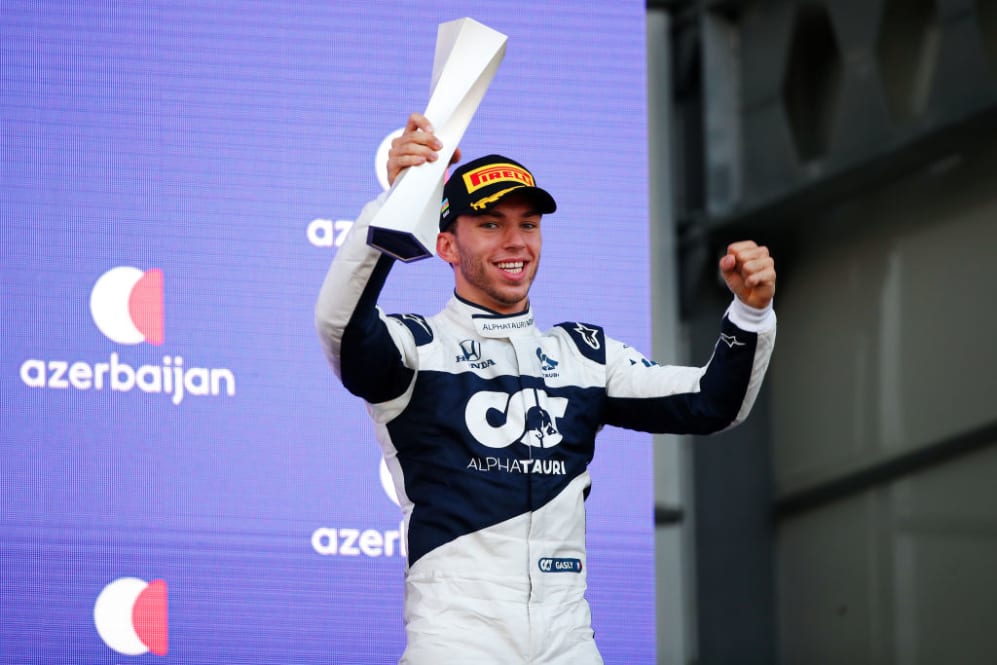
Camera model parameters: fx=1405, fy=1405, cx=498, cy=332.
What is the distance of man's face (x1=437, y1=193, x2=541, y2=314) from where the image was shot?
2.29m

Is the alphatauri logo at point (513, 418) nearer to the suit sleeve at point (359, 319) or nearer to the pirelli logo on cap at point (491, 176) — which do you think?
the suit sleeve at point (359, 319)

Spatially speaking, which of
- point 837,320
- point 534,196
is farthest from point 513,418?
point 837,320

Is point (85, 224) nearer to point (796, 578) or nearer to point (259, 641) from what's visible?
point (259, 641)

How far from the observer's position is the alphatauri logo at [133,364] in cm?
305

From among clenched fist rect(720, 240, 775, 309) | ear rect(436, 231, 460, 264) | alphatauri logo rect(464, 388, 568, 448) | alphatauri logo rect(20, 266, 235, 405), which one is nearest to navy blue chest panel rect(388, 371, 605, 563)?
alphatauri logo rect(464, 388, 568, 448)

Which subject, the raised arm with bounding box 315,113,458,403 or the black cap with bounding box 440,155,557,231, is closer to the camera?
the raised arm with bounding box 315,113,458,403

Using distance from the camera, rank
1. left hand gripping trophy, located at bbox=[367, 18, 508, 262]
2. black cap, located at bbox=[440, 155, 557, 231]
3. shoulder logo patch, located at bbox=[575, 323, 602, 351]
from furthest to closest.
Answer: shoulder logo patch, located at bbox=[575, 323, 602, 351], black cap, located at bbox=[440, 155, 557, 231], left hand gripping trophy, located at bbox=[367, 18, 508, 262]

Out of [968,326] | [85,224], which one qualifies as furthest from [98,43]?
[968,326]

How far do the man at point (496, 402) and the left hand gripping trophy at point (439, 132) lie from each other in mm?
40

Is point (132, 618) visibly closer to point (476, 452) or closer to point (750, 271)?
point (476, 452)

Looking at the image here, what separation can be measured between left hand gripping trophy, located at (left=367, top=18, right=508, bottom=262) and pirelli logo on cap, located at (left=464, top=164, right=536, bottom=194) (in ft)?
0.63

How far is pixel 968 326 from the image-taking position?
4.27m

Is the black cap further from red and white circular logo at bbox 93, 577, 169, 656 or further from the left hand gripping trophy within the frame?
red and white circular logo at bbox 93, 577, 169, 656

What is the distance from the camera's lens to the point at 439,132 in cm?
205
